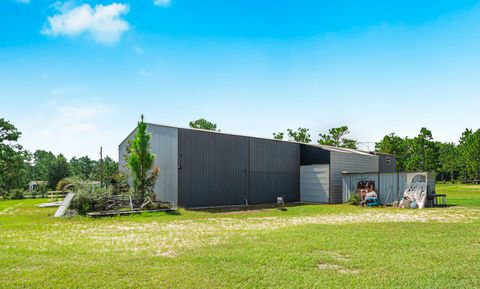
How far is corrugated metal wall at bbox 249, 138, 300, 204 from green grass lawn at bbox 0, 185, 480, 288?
11558 millimetres

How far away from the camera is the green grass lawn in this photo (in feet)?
18.2

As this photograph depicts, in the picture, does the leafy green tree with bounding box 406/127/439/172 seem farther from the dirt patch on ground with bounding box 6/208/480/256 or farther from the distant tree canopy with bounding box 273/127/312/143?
the dirt patch on ground with bounding box 6/208/480/256

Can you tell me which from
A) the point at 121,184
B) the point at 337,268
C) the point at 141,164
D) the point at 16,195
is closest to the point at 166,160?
the point at 141,164

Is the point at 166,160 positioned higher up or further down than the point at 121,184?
higher up

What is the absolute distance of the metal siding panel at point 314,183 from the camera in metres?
24.3

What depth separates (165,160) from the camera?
21000mm

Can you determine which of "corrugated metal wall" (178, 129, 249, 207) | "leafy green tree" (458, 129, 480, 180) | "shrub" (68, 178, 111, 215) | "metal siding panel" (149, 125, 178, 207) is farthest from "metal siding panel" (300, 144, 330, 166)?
"leafy green tree" (458, 129, 480, 180)

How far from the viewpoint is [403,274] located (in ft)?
19.2

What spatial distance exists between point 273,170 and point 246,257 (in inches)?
683

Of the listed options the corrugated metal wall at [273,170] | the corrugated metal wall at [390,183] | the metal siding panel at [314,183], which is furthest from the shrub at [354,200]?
the corrugated metal wall at [273,170]

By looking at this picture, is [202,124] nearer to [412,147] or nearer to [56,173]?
[56,173]

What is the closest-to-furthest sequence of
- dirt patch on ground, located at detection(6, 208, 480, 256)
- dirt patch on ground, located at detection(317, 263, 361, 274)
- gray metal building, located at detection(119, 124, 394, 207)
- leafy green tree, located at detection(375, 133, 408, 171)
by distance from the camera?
dirt patch on ground, located at detection(317, 263, 361, 274)
dirt patch on ground, located at detection(6, 208, 480, 256)
gray metal building, located at detection(119, 124, 394, 207)
leafy green tree, located at detection(375, 133, 408, 171)

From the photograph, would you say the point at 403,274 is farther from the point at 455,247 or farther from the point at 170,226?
the point at 170,226

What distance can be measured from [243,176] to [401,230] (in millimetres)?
12772
